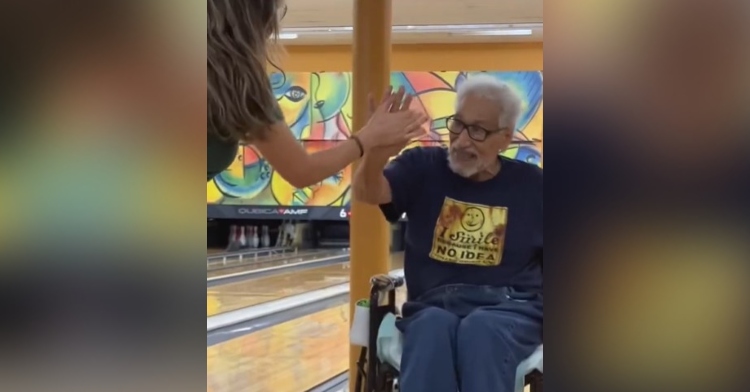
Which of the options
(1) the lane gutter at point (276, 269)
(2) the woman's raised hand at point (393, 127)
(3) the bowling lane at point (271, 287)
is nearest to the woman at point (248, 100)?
(2) the woman's raised hand at point (393, 127)

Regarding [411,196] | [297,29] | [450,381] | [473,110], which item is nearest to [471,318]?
[450,381]

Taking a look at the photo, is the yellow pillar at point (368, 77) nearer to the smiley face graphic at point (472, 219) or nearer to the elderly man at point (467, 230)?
the elderly man at point (467, 230)

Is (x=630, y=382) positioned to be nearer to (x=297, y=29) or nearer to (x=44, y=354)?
(x=44, y=354)

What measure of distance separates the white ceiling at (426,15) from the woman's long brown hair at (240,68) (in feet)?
10.3

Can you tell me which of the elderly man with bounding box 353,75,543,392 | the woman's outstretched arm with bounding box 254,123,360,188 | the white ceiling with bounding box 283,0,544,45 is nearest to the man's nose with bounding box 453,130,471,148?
the elderly man with bounding box 353,75,543,392

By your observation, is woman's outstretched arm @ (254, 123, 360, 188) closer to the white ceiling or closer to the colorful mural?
the white ceiling

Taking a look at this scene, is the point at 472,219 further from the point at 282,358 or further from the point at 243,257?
the point at 243,257

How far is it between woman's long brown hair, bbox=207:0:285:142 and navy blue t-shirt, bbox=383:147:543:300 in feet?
3.13

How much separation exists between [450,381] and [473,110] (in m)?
0.68

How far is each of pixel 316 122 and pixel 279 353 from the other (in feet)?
13.2

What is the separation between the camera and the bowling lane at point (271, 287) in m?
4.52

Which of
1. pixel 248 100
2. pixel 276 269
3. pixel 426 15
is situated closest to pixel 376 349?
pixel 248 100

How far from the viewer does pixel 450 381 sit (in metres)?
1.49

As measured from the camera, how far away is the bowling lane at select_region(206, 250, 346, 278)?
642 centimetres
